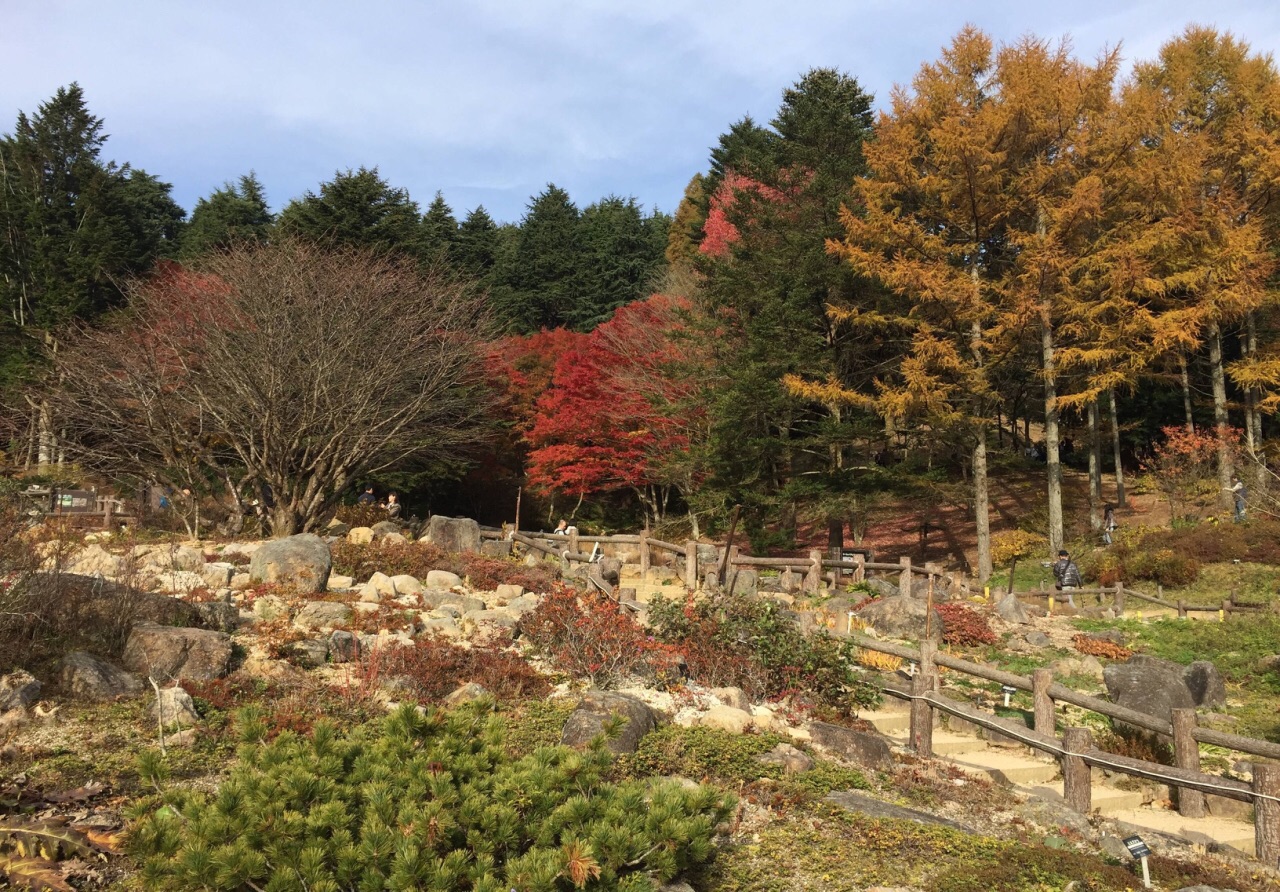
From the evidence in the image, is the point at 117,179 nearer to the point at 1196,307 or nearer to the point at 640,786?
the point at 1196,307

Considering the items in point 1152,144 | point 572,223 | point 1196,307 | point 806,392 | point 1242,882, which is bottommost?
point 1242,882

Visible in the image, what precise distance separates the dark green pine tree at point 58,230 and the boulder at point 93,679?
2581 centimetres

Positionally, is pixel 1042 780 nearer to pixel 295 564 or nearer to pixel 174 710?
pixel 174 710

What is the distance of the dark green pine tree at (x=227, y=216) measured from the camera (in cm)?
4119

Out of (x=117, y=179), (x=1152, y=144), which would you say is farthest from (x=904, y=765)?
(x=117, y=179)

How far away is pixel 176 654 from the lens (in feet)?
25.0

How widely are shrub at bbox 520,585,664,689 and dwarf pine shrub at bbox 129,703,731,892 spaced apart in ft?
14.2

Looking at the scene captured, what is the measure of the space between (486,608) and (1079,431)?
2677 centimetres

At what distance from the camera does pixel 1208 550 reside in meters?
20.8

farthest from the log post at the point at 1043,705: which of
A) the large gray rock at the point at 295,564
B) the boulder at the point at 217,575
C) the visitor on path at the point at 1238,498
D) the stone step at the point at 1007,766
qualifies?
the visitor on path at the point at 1238,498

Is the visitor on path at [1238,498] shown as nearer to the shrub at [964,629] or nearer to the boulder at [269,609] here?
the shrub at [964,629]

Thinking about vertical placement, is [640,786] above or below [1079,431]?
below

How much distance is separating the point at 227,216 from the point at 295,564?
36.6 m

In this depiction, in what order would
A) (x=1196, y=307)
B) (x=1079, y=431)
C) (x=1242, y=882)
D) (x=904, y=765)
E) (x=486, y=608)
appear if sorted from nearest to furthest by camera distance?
(x=1242, y=882), (x=904, y=765), (x=486, y=608), (x=1196, y=307), (x=1079, y=431)
